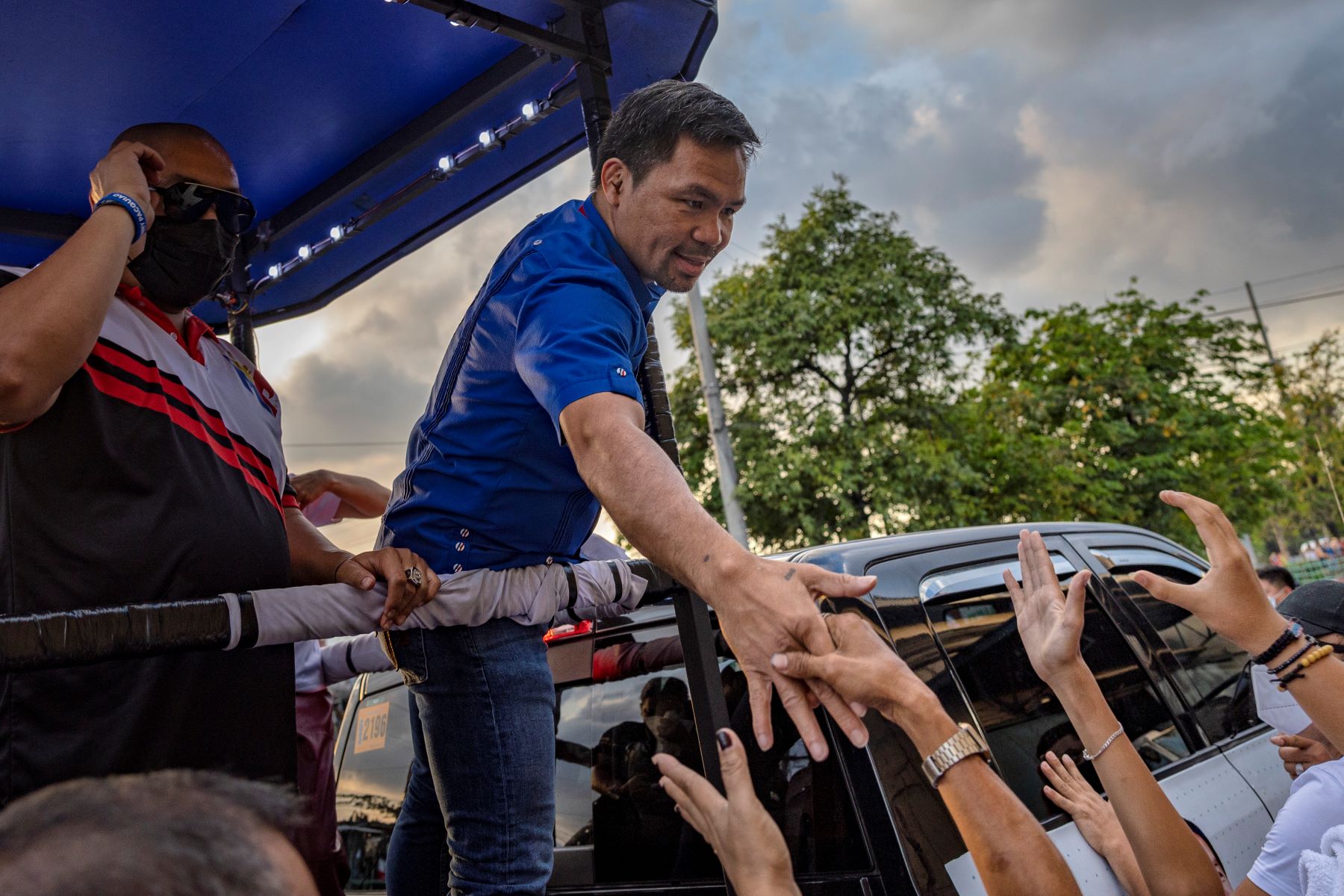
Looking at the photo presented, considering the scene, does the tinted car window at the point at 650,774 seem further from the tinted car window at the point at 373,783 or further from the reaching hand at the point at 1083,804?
the tinted car window at the point at 373,783

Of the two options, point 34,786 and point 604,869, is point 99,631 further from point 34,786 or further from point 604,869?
point 604,869

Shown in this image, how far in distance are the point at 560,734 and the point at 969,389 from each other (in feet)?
68.6

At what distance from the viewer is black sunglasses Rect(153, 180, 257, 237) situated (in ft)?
6.48

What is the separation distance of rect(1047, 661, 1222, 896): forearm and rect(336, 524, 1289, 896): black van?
121mm

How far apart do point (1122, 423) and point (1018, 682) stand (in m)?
20.1

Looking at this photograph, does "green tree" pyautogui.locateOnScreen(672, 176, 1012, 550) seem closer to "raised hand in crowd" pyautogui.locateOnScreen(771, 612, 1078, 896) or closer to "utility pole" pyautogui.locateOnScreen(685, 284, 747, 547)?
"utility pole" pyautogui.locateOnScreen(685, 284, 747, 547)

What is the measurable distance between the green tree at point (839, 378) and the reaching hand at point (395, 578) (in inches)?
694

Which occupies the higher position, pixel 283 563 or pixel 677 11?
pixel 677 11

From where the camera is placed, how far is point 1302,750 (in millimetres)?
2646

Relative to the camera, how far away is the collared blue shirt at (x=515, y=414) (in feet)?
5.62

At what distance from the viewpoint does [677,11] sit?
2521mm

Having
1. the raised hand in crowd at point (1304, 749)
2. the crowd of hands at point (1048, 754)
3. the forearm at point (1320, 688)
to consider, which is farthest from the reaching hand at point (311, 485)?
the raised hand in crowd at point (1304, 749)

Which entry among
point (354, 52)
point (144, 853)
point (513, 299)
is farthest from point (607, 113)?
point (144, 853)

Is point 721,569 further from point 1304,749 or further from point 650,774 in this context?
point 1304,749
